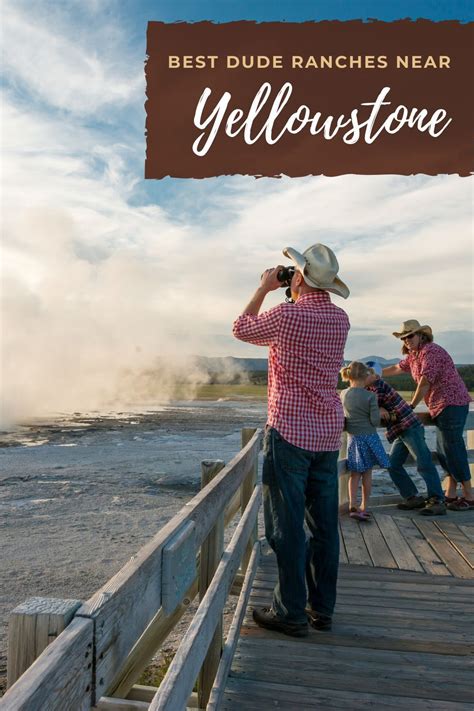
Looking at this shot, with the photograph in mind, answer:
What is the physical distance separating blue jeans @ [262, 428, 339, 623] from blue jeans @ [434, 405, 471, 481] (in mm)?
3775

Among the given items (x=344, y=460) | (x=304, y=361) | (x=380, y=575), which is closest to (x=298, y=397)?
(x=304, y=361)

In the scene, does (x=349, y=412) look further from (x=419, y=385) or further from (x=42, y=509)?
(x=42, y=509)

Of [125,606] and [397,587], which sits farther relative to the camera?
[397,587]

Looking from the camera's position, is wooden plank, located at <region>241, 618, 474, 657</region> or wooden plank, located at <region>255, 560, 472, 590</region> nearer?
wooden plank, located at <region>241, 618, 474, 657</region>

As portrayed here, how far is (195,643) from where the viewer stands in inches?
90.6

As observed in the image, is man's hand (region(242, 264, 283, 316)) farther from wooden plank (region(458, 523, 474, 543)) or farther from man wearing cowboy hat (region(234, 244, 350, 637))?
wooden plank (region(458, 523, 474, 543))

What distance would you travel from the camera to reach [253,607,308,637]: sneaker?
378cm

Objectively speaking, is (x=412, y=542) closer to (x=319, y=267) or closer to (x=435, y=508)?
(x=435, y=508)

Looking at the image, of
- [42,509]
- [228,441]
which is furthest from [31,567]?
[228,441]

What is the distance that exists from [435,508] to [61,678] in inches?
258

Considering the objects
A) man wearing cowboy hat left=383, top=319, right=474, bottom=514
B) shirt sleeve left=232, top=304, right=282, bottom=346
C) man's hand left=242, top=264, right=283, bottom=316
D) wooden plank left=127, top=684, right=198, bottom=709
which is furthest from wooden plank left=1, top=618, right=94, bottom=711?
man wearing cowboy hat left=383, top=319, right=474, bottom=514

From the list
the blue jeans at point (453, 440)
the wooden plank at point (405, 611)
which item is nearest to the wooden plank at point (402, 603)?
the wooden plank at point (405, 611)

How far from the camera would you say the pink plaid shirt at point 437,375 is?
6.99 m

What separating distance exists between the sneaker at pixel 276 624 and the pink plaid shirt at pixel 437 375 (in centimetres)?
388
